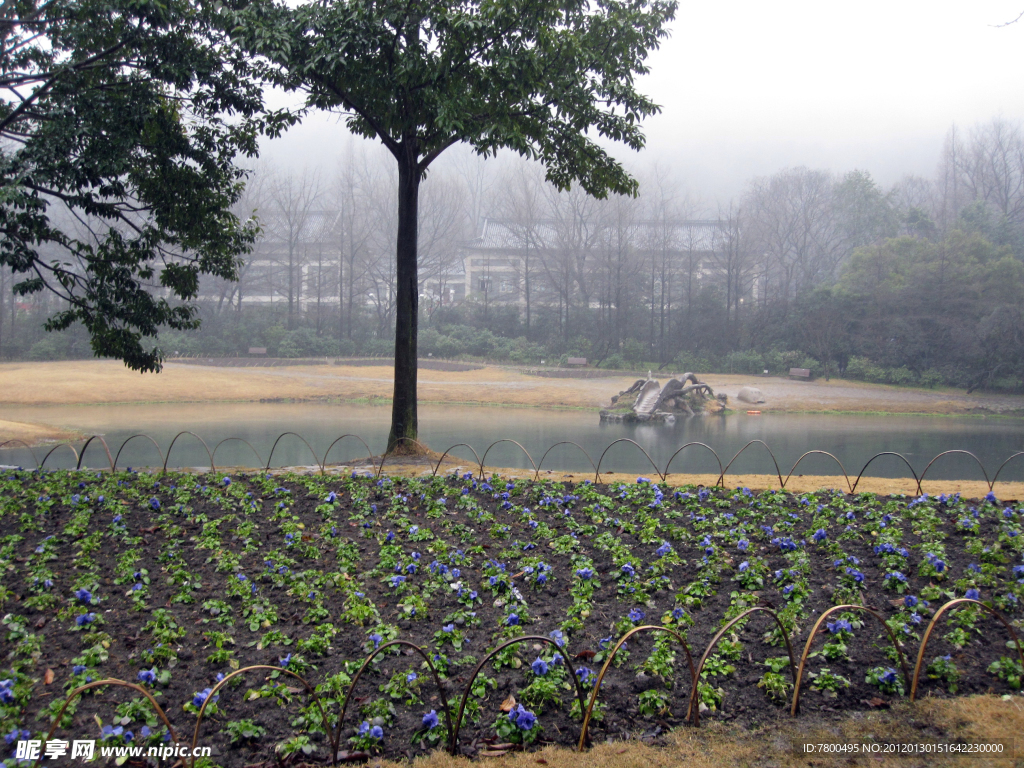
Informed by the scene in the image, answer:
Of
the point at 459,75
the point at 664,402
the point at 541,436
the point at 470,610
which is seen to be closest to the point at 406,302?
the point at 459,75

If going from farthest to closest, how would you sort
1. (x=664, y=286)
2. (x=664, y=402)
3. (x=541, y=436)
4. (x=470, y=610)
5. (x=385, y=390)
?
1. (x=664, y=286)
2. (x=385, y=390)
3. (x=664, y=402)
4. (x=541, y=436)
5. (x=470, y=610)

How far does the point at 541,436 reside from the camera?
15.5m

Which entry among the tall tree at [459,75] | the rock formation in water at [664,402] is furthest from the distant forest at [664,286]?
the tall tree at [459,75]

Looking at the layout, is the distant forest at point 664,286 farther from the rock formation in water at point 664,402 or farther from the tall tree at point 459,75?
the tall tree at point 459,75

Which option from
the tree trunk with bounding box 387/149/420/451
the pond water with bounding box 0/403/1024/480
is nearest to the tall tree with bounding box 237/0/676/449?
the tree trunk with bounding box 387/149/420/451

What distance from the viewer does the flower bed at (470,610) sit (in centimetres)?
268

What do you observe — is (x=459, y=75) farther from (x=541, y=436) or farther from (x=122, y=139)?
(x=541, y=436)

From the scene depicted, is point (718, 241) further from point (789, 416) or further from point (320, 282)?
point (320, 282)

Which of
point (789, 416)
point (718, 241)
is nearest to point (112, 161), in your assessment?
point (789, 416)

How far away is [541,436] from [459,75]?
8.90 m

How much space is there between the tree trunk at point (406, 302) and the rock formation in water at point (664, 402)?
10382 millimetres

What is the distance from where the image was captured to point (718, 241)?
35844mm

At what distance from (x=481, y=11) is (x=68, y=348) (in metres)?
27.8

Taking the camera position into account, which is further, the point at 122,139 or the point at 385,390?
the point at 385,390
